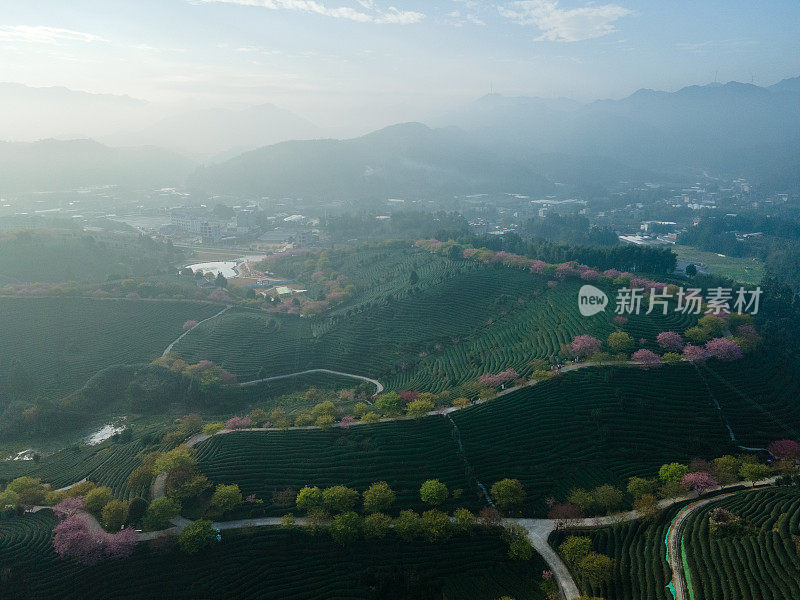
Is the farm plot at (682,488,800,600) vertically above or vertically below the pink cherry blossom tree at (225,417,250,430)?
above

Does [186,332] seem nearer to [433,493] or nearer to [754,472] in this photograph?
[433,493]

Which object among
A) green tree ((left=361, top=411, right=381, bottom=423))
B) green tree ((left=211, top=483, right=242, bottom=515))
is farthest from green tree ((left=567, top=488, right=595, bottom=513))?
green tree ((left=211, top=483, right=242, bottom=515))

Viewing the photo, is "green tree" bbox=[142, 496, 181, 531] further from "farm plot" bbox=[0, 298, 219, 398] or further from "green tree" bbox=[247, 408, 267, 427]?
"farm plot" bbox=[0, 298, 219, 398]

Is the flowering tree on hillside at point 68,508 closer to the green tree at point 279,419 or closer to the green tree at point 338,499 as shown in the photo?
the green tree at point 279,419

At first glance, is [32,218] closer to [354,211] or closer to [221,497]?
[354,211]

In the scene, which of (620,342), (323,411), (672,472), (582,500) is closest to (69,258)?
(323,411)

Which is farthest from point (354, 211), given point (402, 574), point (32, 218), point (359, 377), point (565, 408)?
point (402, 574)
